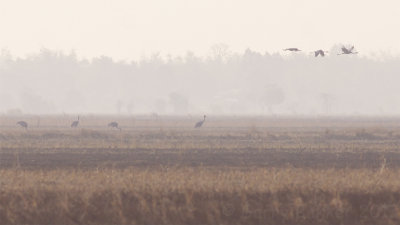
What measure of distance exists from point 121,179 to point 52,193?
2.25 m

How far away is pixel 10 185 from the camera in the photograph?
20.1 meters

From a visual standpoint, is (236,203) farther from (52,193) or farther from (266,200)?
(52,193)

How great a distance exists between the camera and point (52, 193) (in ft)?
63.0

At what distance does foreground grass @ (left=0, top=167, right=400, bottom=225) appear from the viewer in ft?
58.4

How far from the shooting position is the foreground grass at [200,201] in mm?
17812

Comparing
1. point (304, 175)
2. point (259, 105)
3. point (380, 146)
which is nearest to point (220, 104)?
point (259, 105)

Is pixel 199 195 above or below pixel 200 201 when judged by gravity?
above

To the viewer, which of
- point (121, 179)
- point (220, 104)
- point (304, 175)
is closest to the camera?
point (121, 179)

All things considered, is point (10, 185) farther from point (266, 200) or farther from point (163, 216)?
point (266, 200)

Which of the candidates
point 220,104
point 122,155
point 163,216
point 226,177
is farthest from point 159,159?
point 220,104

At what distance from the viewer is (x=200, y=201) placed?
1861cm

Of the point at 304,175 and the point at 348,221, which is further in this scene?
the point at 304,175

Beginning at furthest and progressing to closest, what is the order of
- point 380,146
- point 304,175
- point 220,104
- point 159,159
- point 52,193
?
point 220,104
point 380,146
point 159,159
point 304,175
point 52,193

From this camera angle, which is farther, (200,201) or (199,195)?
(199,195)
